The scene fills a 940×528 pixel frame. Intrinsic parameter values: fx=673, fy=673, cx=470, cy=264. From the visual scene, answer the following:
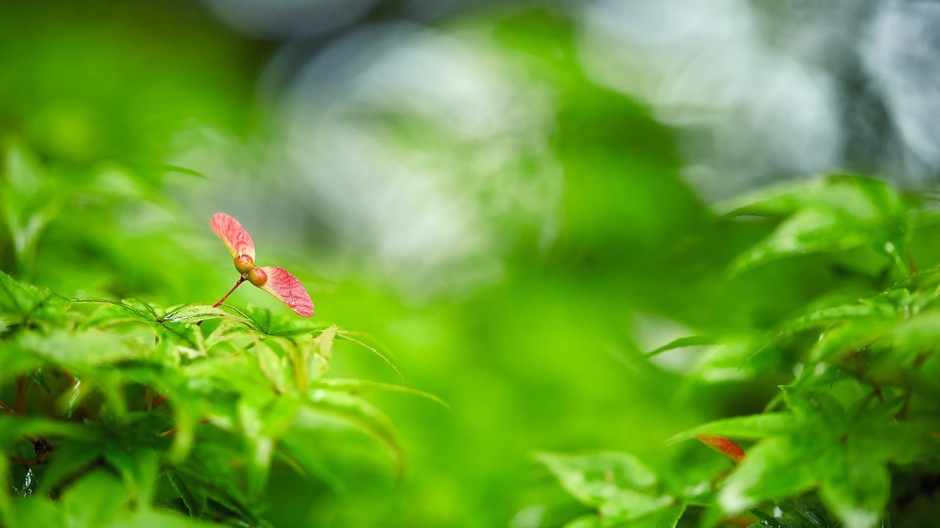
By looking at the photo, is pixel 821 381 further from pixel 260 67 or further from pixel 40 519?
pixel 260 67

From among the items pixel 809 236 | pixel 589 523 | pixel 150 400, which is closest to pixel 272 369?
pixel 150 400

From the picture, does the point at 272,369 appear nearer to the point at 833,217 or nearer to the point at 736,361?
the point at 736,361

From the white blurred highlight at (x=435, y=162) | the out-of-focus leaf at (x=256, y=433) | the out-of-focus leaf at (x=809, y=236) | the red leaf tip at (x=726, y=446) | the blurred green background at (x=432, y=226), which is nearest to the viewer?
the out-of-focus leaf at (x=256, y=433)

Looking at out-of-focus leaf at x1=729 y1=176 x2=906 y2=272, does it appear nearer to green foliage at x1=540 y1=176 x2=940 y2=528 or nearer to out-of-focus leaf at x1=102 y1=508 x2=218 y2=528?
green foliage at x1=540 y1=176 x2=940 y2=528

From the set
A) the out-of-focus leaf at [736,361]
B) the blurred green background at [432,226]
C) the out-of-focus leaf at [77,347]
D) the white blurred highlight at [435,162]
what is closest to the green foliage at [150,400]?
the out-of-focus leaf at [77,347]

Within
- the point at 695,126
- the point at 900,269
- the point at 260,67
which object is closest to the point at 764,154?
the point at 695,126

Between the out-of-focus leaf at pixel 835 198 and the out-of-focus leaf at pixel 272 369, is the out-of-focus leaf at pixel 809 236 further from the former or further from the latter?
the out-of-focus leaf at pixel 272 369

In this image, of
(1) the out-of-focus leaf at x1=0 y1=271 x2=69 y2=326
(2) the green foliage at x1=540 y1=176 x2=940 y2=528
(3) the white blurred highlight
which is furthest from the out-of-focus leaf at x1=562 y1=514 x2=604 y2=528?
(3) the white blurred highlight
